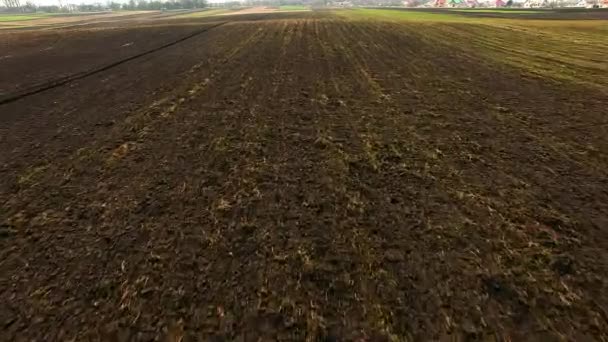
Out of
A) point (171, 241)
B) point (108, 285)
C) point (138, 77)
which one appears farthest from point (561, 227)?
point (138, 77)

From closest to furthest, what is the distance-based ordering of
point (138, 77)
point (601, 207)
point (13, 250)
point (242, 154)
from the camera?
1. point (13, 250)
2. point (601, 207)
3. point (242, 154)
4. point (138, 77)

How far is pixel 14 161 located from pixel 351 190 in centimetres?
637

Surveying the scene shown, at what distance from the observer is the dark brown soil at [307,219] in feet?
10.6

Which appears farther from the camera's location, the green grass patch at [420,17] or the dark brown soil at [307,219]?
the green grass patch at [420,17]

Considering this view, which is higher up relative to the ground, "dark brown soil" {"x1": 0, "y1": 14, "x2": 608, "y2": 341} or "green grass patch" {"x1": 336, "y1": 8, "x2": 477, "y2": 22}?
"green grass patch" {"x1": 336, "y1": 8, "x2": 477, "y2": 22}

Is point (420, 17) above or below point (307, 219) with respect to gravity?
above

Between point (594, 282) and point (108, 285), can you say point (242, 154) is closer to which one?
point (108, 285)

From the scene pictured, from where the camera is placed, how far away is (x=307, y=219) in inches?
181

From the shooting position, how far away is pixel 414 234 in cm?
425

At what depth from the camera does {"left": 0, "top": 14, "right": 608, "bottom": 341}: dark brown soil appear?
3.22 m

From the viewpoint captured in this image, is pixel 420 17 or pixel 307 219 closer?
pixel 307 219

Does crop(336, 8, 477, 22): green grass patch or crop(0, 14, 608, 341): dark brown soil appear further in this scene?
crop(336, 8, 477, 22): green grass patch

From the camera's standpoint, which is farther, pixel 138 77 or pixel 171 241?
pixel 138 77

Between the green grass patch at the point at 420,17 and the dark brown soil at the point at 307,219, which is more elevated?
the green grass patch at the point at 420,17
